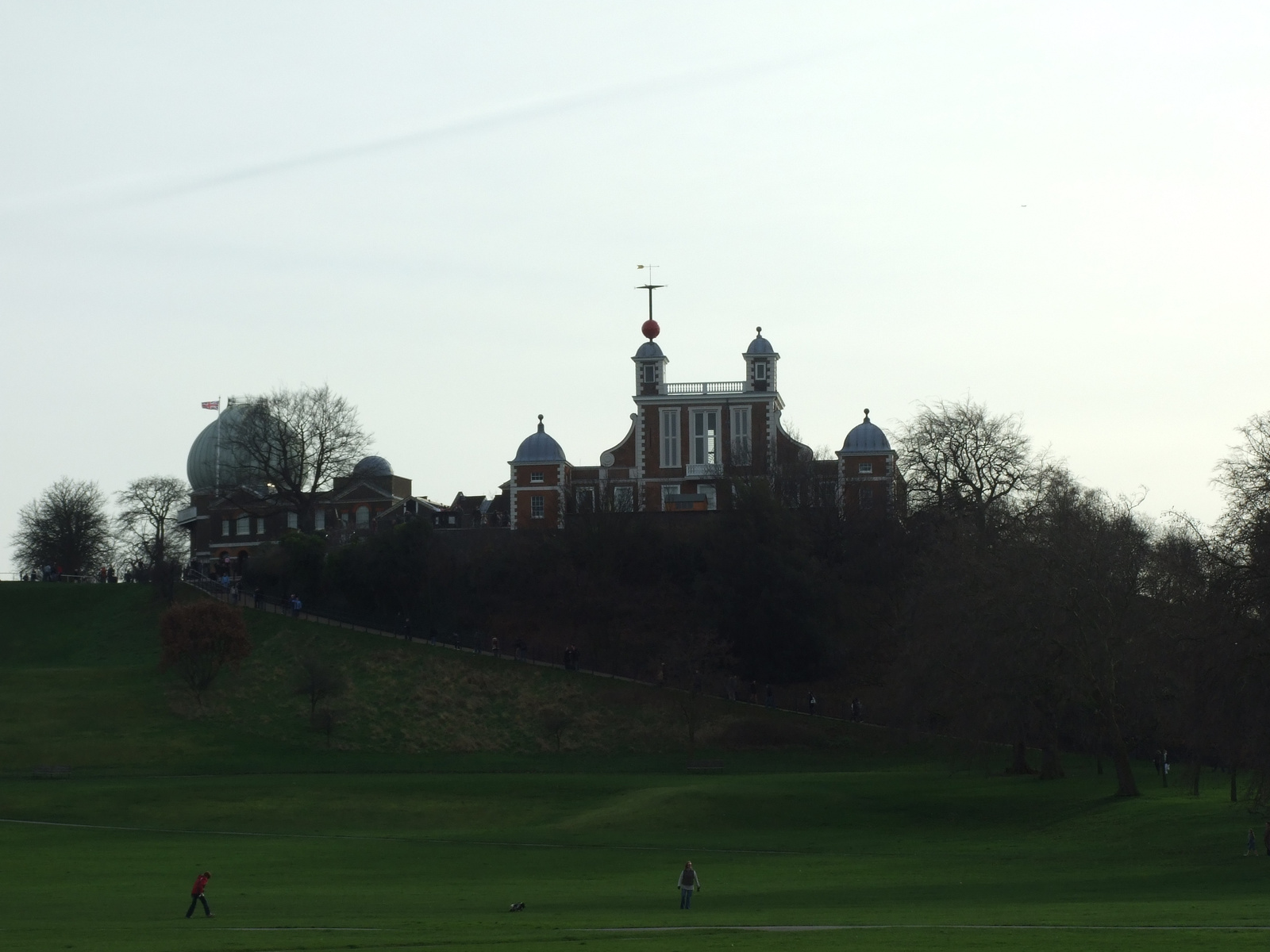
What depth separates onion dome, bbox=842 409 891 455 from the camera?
98000 millimetres

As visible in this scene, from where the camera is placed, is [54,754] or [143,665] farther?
[143,665]

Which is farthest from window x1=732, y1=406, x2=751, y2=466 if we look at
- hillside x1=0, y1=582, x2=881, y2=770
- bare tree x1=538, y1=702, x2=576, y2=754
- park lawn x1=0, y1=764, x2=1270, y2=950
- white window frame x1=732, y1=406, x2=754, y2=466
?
park lawn x1=0, y1=764, x2=1270, y2=950

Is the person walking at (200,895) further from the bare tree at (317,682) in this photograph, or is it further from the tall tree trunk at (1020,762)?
the bare tree at (317,682)

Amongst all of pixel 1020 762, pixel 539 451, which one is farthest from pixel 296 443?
pixel 1020 762

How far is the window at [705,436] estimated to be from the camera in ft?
331

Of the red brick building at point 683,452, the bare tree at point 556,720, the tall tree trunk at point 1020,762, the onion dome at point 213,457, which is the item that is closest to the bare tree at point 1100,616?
the tall tree trunk at point 1020,762

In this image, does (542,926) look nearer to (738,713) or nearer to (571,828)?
(571,828)

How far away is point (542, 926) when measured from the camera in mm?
28062

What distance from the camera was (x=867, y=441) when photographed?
98375 millimetres

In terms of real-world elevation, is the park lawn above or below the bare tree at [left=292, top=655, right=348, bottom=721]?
below

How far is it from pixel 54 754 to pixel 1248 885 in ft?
150

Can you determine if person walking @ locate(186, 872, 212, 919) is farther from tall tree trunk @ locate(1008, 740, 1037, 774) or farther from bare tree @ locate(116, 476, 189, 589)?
bare tree @ locate(116, 476, 189, 589)

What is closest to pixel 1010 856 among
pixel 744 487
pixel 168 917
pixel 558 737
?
pixel 168 917

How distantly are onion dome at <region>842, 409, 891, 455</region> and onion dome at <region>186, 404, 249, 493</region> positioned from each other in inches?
1487
